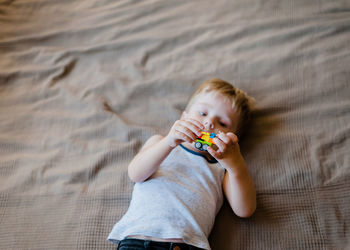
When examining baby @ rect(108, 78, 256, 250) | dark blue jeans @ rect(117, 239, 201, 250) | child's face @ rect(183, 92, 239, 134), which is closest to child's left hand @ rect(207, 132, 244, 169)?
baby @ rect(108, 78, 256, 250)

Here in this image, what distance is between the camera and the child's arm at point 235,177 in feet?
2.68

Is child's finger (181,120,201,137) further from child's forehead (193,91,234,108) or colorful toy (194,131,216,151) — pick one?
child's forehead (193,91,234,108)

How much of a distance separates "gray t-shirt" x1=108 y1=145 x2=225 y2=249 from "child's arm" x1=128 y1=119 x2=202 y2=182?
45 millimetres

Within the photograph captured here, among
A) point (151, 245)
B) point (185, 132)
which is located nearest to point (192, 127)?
point (185, 132)

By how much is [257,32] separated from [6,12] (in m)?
1.14

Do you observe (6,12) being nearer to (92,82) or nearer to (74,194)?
(92,82)

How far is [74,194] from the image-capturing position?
0.99 metres

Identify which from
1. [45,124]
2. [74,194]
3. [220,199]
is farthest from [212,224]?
[45,124]

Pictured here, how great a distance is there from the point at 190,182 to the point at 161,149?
146 mm

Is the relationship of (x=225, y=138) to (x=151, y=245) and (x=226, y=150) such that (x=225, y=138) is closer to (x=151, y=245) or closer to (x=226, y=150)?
(x=226, y=150)

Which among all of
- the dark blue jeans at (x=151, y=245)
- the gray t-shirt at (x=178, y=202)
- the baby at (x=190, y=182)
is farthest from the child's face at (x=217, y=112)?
the dark blue jeans at (x=151, y=245)

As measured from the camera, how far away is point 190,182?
0.95 metres

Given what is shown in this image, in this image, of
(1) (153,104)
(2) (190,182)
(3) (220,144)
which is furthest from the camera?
(1) (153,104)

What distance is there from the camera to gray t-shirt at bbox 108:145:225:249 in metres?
0.85
